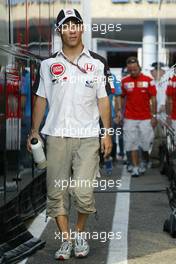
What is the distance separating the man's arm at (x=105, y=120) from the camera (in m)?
6.50

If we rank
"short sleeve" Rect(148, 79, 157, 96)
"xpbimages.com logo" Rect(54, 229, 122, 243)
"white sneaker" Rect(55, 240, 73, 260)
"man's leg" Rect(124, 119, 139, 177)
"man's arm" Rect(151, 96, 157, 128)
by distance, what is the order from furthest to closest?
1. "man's leg" Rect(124, 119, 139, 177)
2. "short sleeve" Rect(148, 79, 157, 96)
3. "man's arm" Rect(151, 96, 157, 128)
4. "xpbimages.com logo" Rect(54, 229, 122, 243)
5. "white sneaker" Rect(55, 240, 73, 260)

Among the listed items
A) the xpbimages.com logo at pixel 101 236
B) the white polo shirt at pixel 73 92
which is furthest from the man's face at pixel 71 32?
the xpbimages.com logo at pixel 101 236

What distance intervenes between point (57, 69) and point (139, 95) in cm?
685

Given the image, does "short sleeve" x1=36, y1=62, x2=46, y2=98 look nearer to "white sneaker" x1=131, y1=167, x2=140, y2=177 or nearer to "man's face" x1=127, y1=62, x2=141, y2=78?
"white sneaker" x1=131, y1=167, x2=140, y2=177

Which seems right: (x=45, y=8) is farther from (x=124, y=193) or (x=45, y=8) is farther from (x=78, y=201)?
(x=78, y=201)

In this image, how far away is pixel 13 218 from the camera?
7086mm

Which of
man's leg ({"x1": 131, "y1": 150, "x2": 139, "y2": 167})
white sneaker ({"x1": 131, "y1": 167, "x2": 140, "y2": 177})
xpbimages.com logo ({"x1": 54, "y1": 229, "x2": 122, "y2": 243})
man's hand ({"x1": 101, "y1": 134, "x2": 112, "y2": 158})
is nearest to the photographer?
man's hand ({"x1": 101, "y1": 134, "x2": 112, "y2": 158})

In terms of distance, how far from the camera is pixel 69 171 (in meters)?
6.59

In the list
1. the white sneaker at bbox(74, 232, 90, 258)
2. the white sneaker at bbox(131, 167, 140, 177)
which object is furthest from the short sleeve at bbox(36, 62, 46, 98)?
the white sneaker at bbox(131, 167, 140, 177)

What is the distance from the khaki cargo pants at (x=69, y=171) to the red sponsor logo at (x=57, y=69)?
531mm

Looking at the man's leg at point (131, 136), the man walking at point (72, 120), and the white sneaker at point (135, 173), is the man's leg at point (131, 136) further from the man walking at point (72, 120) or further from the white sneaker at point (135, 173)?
the man walking at point (72, 120)

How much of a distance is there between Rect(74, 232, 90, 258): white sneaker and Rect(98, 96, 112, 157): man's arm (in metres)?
0.72

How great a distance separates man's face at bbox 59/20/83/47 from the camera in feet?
21.1

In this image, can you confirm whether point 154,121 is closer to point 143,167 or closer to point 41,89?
point 143,167
